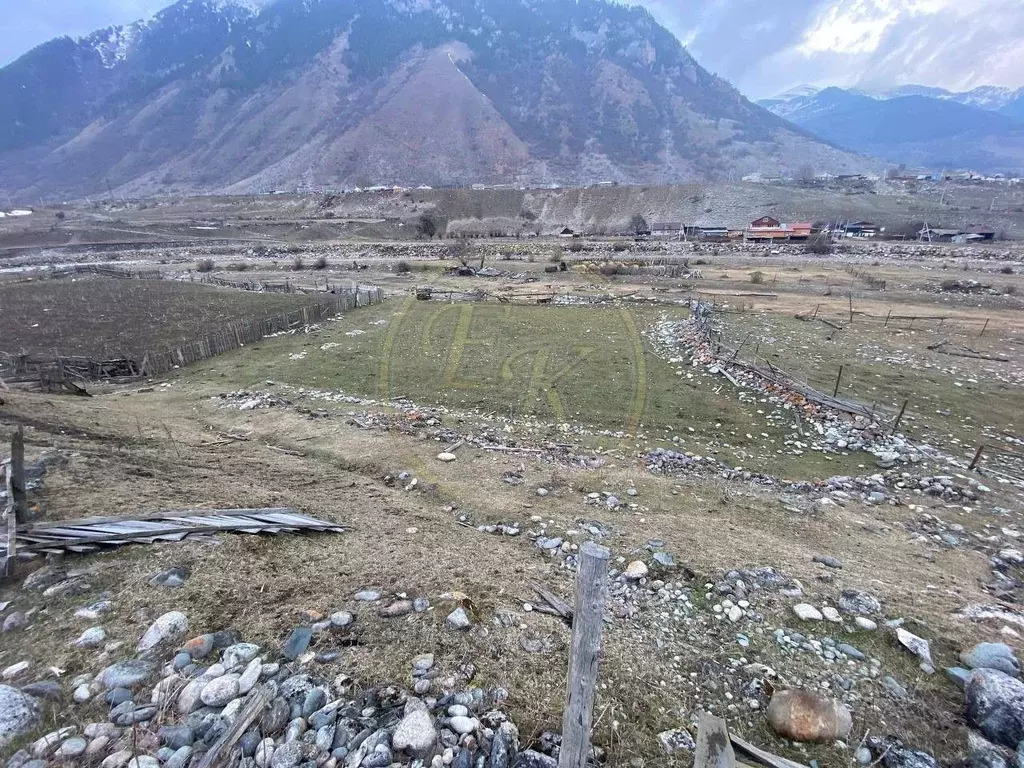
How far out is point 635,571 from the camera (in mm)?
5562

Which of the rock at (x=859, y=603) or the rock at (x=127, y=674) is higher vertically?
the rock at (x=127, y=674)

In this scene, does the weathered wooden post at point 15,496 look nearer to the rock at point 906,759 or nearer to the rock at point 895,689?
the rock at point 906,759

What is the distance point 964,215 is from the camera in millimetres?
66062

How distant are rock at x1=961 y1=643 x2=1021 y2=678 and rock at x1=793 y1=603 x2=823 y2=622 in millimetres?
1097

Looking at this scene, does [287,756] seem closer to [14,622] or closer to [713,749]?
[713,749]

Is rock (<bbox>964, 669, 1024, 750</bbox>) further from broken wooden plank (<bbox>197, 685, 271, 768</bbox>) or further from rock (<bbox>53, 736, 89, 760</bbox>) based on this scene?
rock (<bbox>53, 736, 89, 760</bbox>)

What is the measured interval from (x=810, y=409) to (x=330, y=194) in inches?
3898

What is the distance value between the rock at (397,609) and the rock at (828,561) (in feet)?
17.0

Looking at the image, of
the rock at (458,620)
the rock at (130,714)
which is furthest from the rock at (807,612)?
the rock at (130,714)

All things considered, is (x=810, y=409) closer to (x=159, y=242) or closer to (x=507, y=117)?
(x=159, y=242)

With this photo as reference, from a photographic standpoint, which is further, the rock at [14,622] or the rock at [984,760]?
the rock at [14,622]

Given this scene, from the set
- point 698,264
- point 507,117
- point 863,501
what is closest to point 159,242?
point 698,264

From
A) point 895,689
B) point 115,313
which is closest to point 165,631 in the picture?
point 895,689

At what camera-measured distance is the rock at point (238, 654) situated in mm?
3690
